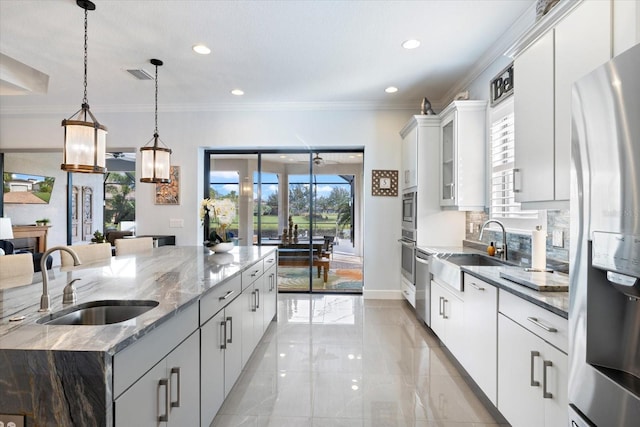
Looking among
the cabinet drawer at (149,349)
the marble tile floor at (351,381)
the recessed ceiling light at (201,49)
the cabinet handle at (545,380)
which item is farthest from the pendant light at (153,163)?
the cabinet handle at (545,380)

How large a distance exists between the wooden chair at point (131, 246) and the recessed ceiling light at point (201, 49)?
2.09 m

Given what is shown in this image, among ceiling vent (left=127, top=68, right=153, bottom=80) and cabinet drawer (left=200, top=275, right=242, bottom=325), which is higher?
ceiling vent (left=127, top=68, right=153, bottom=80)

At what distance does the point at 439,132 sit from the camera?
4.09m

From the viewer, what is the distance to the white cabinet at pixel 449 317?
2.61 metres

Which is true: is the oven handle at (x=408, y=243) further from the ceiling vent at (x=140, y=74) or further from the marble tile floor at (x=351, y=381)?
the ceiling vent at (x=140, y=74)

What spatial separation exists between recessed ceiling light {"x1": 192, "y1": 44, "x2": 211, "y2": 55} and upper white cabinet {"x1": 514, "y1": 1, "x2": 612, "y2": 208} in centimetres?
277

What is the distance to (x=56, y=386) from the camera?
37.2 inches

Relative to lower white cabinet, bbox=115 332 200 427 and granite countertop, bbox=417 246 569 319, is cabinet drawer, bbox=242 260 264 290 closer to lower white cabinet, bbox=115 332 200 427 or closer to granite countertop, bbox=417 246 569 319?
lower white cabinet, bbox=115 332 200 427

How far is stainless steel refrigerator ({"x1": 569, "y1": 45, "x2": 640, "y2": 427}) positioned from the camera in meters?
0.90

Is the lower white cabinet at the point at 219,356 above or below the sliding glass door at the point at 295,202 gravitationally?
below

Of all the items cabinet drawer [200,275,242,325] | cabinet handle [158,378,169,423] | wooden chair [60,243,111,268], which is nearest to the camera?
cabinet handle [158,378,169,423]

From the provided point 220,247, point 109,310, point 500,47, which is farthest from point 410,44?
point 109,310

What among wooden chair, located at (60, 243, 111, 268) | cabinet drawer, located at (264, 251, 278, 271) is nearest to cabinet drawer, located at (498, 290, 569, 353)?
cabinet drawer, located at (264, 251, 278, 271)

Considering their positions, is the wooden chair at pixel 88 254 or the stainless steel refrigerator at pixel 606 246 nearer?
the stainless steel refrigerator at pixel 606 246
